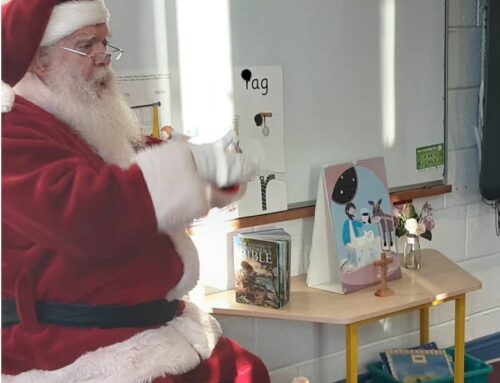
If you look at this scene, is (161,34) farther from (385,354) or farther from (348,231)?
(385,354)

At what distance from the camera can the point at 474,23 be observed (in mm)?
2531

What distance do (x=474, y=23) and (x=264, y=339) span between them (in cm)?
119

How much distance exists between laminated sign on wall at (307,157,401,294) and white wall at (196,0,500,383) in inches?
4.1

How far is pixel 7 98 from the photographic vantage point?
4.15 feet

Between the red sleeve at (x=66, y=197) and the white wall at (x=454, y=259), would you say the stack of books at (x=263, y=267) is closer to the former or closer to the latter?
the white wall at (x=454, y=259)

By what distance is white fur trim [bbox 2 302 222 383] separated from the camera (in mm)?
1353

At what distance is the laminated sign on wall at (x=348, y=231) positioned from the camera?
2.16 metres

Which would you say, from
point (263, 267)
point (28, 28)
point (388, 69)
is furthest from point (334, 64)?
point (28, 28)

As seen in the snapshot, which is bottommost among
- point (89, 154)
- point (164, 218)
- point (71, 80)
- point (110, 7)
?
point (164, 218)

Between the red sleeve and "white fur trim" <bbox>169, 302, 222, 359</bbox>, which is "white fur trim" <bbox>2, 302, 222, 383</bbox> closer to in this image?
"white fur trim" <bbox>169, 302, 222, 359</bbox>

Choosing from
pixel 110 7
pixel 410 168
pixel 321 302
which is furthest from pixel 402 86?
pixel 110 7

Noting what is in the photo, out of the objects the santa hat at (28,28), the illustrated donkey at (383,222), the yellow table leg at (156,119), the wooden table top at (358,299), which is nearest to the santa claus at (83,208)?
the santa hat at (28,28)

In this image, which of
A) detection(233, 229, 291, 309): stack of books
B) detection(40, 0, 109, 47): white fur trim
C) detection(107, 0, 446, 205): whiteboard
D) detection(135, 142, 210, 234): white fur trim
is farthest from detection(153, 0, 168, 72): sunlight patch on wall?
detection(135, 142, 210, 234): white fur trim

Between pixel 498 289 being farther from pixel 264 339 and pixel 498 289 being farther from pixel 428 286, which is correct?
pixel 264 339
